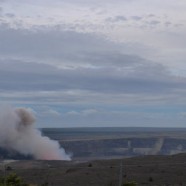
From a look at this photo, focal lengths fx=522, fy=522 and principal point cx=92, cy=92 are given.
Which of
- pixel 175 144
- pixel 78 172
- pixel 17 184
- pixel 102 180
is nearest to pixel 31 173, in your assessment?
pixel 78 172

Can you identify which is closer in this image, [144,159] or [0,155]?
[144,159]

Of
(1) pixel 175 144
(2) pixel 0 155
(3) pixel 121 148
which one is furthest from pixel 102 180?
(1) pixel 175 144

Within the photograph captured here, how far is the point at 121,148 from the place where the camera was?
5925 inches

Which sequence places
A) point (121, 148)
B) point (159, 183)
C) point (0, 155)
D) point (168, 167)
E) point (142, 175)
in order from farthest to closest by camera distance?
point (121, 148) < point (0, 155) < point (168, 167) < point (142, 175) < point (159, 183)

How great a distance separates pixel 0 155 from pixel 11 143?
4.93 metres

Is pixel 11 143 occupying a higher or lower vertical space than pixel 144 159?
higher

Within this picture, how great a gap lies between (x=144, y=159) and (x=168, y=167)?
375 inches

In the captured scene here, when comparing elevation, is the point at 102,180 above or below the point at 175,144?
below

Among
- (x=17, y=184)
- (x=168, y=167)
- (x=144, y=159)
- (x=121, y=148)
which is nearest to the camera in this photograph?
(x=17, y=184)

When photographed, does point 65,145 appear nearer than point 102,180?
No

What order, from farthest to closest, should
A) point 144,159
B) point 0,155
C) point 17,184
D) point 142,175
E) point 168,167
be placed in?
point 0,155 → point 144,159 → point 168,167 → point 142,175 → point 17,184

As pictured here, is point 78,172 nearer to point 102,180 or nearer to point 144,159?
point 102,180

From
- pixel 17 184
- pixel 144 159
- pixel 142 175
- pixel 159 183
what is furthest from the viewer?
pixel 144 159

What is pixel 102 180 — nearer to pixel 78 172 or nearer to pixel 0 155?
pixel 78 172
